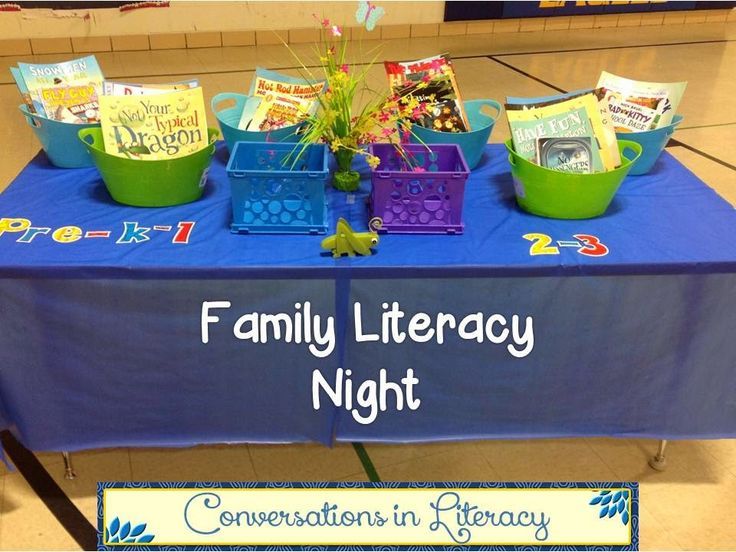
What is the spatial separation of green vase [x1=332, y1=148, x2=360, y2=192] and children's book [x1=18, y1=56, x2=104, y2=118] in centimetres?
75

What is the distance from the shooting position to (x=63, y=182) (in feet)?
5.90

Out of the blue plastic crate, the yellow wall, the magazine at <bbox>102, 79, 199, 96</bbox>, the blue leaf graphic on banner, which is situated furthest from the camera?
the yellow wall

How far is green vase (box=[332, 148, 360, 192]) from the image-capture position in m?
1.72

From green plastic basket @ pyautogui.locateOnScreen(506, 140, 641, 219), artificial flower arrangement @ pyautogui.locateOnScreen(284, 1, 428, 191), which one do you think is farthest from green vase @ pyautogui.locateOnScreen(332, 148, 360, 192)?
green plastic basket @ pyautogui.locateOnScreen(506, 140, 641, 219)

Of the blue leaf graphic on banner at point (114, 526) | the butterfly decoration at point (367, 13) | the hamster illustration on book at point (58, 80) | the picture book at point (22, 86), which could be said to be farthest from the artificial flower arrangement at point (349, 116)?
the blue leaf graphic on banner at point (114, 526)

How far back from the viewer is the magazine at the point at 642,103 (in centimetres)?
186

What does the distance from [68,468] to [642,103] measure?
1.82 m

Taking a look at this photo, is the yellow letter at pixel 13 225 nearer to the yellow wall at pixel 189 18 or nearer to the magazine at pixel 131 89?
the magazine at pixel 131 89

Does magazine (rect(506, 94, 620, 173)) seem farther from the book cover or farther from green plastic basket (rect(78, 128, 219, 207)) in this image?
the book cover

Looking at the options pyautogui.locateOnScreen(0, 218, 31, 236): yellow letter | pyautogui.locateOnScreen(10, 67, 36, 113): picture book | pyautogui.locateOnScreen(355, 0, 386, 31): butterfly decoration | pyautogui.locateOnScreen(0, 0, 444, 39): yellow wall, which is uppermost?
pyautogui.locateOnScreen(355, 0, 386, 31): butterfly decoration

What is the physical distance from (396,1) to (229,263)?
5.12 m

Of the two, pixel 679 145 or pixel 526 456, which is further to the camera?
pixel 679 145

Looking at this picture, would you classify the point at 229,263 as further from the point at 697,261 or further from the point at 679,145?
the point at 679,145

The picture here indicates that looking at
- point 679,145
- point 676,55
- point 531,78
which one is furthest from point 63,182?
point 676,55
